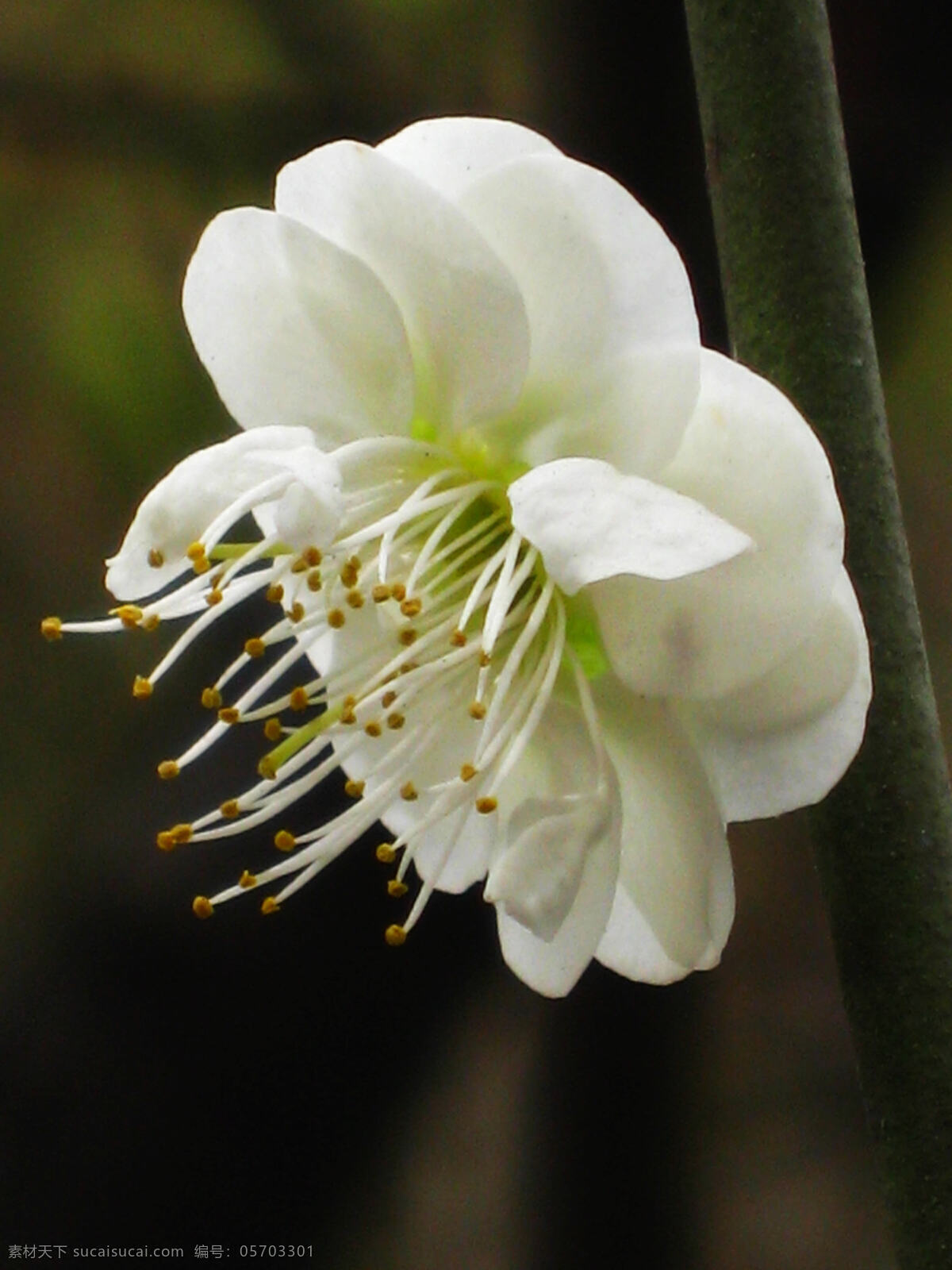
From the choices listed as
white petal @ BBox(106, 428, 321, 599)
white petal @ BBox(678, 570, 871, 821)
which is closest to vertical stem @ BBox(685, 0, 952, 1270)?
white petal @ BBox(678, 570, 871, 821)

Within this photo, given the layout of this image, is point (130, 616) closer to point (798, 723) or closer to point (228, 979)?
point (798, 723)

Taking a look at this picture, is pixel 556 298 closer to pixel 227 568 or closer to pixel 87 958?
pixel 227 568

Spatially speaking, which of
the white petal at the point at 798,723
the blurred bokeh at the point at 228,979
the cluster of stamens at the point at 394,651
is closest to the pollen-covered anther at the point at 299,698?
the cluster of stamens at the point at 394,651

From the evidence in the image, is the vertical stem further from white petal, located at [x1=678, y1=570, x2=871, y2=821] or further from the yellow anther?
the yellow anther

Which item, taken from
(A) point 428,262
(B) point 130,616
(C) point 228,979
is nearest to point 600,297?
(A) point 428,262

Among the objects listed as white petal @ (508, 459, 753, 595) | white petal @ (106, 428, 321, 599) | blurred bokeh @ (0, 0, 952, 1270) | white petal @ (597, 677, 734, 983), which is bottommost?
blurred bokeh @ (0, 0, 952, 1270)

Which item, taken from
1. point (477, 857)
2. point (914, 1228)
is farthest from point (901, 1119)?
point (477, 857)
